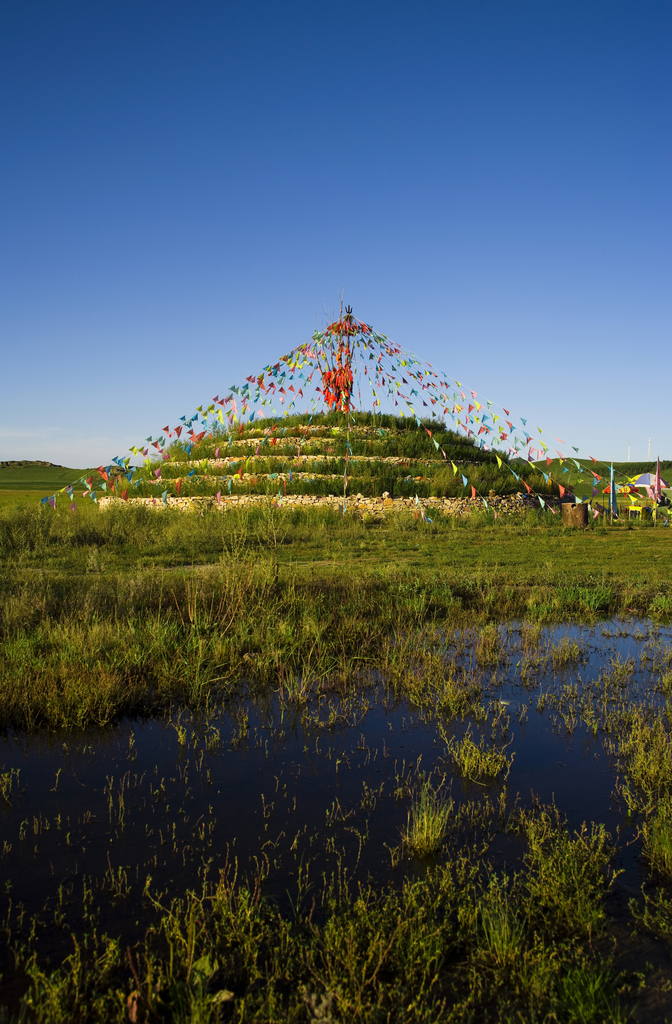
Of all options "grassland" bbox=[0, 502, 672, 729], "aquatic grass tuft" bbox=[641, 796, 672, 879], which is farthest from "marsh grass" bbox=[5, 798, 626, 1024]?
"grassland" bbox=[0, 502, 672, 729]

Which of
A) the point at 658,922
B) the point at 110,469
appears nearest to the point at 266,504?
the point at 110,469

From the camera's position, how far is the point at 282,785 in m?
5.23

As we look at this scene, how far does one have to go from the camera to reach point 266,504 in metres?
22.8

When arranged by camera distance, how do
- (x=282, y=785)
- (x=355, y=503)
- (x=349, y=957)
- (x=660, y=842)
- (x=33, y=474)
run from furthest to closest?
(x=33, y=474) < (x=355, y=503) < (x=282, y=785) < (x=660, y=842) < (x=349, y=957)

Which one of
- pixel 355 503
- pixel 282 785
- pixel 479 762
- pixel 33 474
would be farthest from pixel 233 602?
pixel 33 474

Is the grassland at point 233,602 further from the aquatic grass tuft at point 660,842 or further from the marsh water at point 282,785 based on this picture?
the aquatic grass tuft at point 660,842

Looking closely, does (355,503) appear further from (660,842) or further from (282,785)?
(660,842)

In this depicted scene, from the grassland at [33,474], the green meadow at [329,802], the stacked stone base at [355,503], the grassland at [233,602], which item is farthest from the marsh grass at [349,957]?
the grassland at [33,474]

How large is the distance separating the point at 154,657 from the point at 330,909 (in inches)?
178

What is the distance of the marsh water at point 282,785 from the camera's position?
4043 mm

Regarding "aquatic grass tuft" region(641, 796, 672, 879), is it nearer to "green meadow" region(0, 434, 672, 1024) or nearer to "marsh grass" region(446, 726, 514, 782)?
"green meadow" region(0, 434, 672, 1024)

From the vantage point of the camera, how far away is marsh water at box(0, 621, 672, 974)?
404cm

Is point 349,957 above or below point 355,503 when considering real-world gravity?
below

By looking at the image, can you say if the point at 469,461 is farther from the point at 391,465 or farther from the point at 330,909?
the point at 330,909
